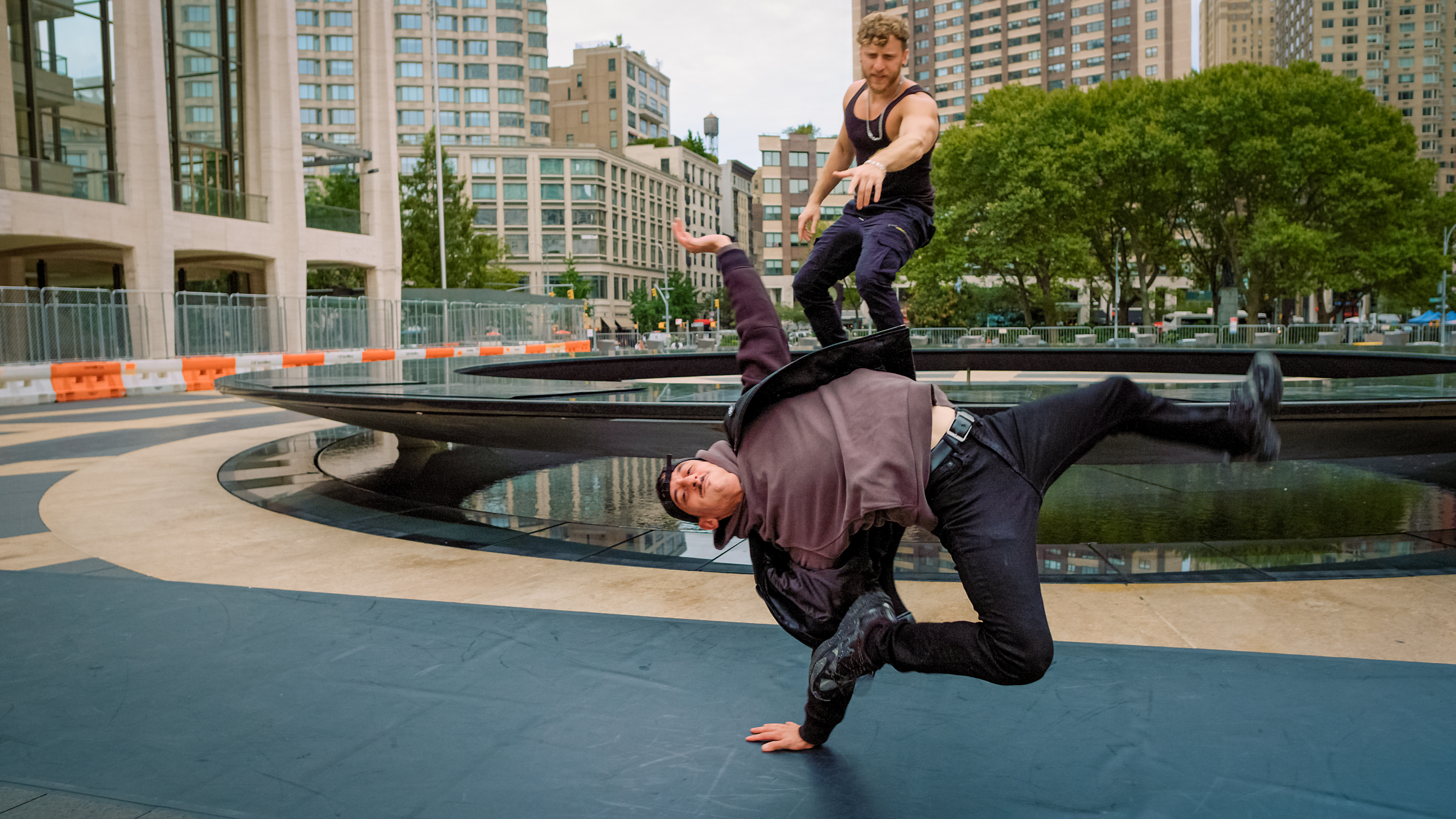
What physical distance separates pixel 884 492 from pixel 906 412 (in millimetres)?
206

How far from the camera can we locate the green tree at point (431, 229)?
4541cm

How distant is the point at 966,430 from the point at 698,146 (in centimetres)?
13107

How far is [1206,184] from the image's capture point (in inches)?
1444

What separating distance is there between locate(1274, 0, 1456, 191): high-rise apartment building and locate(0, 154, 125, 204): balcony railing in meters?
147

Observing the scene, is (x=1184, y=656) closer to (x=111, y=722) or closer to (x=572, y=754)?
(x=572, y=754)

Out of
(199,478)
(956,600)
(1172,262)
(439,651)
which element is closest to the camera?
(439,651)

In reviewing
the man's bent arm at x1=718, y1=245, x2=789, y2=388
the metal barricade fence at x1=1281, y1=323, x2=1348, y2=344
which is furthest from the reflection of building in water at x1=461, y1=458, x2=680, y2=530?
the metal barricade fence at x1=1281, y1=323, x2=1348, y2=344

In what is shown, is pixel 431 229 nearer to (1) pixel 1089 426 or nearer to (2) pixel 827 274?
(2) pixel 827 274

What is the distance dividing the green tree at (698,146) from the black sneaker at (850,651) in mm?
125997

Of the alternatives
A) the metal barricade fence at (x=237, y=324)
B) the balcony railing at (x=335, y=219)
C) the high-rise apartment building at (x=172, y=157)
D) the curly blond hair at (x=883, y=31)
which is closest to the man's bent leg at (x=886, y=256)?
the curly blond hair at (x=883, y=31)

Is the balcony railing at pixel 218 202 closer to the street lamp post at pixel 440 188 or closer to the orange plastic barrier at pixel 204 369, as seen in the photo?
the orange plastic barrier at pixel 204 369

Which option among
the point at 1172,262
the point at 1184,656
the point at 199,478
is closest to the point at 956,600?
the point at 1184,656

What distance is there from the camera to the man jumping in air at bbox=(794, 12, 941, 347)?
3.69m

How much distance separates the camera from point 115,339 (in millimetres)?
20438
